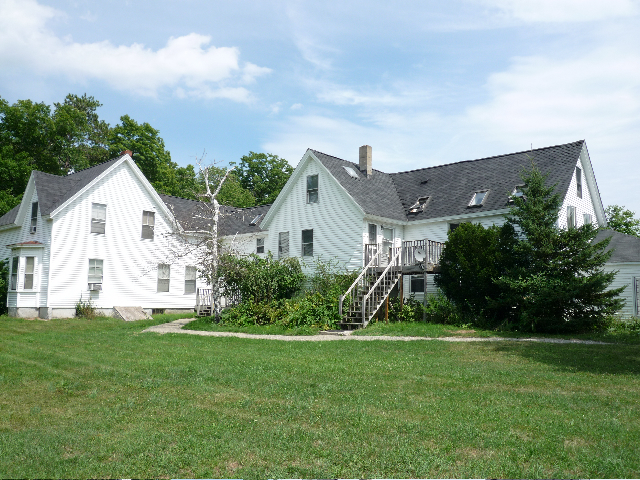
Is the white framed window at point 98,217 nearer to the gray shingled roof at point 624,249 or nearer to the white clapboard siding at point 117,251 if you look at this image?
the white clapboard siding at point 117,251

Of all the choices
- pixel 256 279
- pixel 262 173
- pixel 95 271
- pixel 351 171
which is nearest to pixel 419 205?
pixel 351 171

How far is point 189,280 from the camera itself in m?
30.2

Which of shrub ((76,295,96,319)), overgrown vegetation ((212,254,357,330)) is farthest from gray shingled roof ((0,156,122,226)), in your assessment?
overgrown vegetation ((212,254,357,330))

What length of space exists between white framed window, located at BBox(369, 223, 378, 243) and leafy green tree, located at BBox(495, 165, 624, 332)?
7380 millimetres

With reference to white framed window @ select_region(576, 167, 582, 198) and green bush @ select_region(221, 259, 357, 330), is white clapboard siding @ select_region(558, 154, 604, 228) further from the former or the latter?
green bush @ select_region(221, 259, 357, 330)

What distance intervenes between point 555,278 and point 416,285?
25.9ft

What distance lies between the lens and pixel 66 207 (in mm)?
25250

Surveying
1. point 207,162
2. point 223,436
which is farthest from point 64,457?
point 207,162

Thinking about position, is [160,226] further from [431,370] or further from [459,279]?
[431,370]

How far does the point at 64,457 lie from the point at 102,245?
910 inches

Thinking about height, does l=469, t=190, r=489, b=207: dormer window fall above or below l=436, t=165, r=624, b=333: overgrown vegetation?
above

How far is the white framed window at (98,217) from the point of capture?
86.3 feet

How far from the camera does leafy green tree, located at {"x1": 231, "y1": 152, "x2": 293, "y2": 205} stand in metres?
56.1

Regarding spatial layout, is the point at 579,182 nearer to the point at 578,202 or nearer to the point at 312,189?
the point at 578,202
